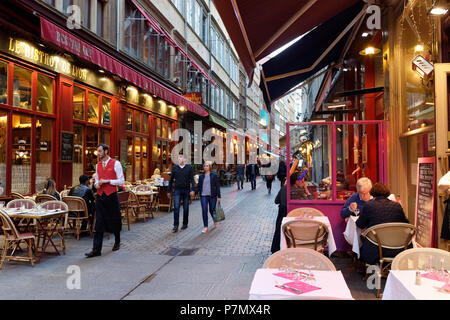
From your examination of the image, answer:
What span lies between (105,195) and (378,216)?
4.69 metres

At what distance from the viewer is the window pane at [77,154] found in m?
12.0

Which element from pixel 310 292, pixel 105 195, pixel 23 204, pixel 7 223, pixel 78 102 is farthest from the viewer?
pixel 78 102

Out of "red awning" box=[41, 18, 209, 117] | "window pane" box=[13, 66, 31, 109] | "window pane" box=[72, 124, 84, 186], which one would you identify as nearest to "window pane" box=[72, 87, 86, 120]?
"window pane" box=[72, 124, 84, 186]

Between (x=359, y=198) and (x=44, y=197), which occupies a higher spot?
(x=359, y=198)

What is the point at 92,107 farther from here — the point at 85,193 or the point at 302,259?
the point at 302,259

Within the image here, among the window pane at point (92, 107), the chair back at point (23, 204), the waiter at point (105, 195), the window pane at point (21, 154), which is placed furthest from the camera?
the window pane at point (92, 107)

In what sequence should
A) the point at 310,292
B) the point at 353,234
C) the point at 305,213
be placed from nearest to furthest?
→ 1. the point at 310,292
2. the point at 353,234
3. the point at 305,213

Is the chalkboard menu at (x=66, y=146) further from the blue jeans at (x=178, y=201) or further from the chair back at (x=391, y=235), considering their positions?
the chair back at (x=391, y=235)

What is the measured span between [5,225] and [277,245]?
14.8 ft

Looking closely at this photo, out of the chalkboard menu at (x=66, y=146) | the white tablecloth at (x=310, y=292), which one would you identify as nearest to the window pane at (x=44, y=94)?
the chalkboard menu at (x=66, y=146)

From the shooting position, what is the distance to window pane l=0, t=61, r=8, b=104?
9.09 m

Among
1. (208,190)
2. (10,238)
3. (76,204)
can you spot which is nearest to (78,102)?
(76,204)

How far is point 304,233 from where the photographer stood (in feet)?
18.1

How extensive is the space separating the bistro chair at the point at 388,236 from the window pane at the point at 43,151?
28.6ft
